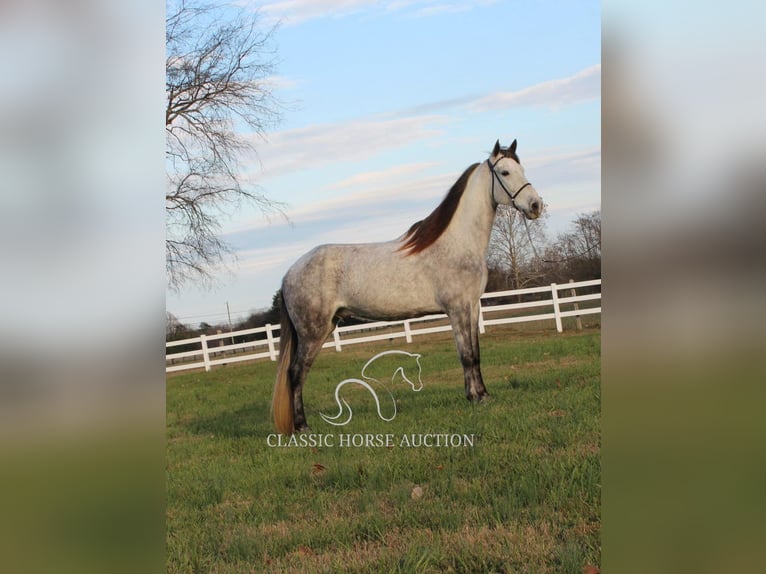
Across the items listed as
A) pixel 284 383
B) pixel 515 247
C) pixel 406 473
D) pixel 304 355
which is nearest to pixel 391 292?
pixel 304 355

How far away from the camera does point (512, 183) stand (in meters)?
4.67

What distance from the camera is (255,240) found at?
493 cm

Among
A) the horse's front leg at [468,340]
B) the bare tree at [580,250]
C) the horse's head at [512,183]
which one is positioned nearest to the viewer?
the bare tree at [580,250]

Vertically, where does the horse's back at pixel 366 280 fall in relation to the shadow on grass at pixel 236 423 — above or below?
above

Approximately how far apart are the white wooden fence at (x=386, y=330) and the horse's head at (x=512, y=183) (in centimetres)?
50

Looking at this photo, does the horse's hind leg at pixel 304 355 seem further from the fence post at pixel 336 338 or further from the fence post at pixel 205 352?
the fence post at pixel 205 352

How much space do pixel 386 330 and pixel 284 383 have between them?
2.50 feet

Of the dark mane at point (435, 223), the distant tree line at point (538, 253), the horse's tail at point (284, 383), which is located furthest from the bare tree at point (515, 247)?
the horse's tail at point (284, 383)

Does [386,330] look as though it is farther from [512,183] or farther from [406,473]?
[512,183]

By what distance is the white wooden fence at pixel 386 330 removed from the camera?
470cm

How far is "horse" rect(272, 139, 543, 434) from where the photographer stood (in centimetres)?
474

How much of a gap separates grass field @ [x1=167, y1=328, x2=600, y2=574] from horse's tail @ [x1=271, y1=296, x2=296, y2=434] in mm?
80
